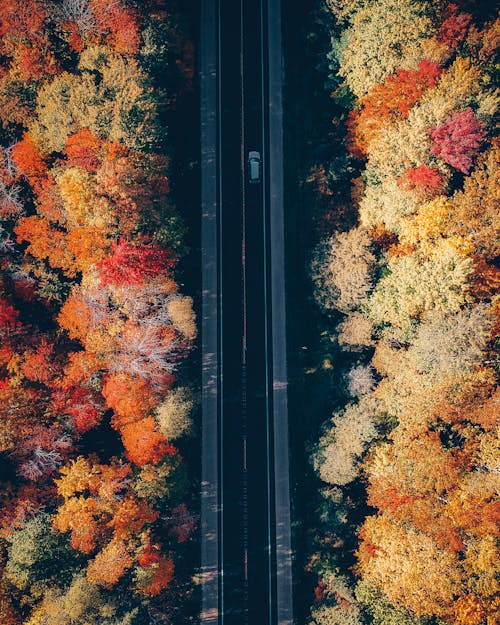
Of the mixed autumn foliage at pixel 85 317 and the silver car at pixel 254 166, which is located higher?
the silver car at pixel 254 166

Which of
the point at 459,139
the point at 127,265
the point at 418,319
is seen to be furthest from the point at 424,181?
the point at 127,265

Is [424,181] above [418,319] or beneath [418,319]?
above

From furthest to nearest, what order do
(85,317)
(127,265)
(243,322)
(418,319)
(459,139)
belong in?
(243,322) < (418,319) < (85,317) < (127,265) < (459,139)

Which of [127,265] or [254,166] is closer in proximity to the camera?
[127,265]

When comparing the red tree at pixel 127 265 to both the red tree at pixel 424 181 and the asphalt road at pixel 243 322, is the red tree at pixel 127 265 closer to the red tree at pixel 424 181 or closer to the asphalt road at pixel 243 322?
the asphalt road at pixel 243 322

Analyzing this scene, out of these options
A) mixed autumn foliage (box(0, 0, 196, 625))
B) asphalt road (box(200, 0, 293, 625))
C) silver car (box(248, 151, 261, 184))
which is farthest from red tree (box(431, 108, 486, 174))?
mixed autumn foliage (box(0, 0, 196, 625))

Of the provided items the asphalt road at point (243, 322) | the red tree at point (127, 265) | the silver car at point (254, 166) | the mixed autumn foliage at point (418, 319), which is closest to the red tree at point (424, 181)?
the mixed autumn foliage at point (418, 319)

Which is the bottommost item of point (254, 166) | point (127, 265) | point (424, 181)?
point (127, 265)

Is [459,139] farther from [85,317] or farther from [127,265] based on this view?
[85,317]
